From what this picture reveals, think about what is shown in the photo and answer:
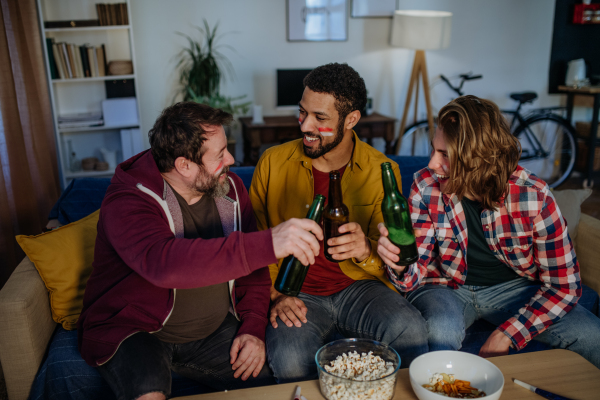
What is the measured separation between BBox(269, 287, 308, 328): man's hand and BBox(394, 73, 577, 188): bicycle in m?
3.14

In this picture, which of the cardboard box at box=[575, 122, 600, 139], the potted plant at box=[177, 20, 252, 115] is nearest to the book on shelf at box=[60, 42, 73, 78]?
the potted plant at box=[177, 20, 252, 115]

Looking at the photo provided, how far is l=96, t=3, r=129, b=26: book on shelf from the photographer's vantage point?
361 cm

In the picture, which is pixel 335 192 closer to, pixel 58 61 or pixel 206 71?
pixel 206 71

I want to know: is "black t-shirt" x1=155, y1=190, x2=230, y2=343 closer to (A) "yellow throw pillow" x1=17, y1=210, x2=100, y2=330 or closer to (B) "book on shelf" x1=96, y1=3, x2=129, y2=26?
(A) "yellow throw pillow" x1=17, y1=210, x2=100, y2=330

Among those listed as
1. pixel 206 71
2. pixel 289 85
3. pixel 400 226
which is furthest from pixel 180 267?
pixel 289 85

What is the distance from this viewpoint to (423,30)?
3939 mm

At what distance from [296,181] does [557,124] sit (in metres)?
3.86

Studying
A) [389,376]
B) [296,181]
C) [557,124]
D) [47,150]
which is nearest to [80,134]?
[47,150]

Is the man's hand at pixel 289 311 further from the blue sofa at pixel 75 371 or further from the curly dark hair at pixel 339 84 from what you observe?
the curly dark hair at pixel 339 84

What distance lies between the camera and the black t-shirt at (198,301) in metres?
1.45

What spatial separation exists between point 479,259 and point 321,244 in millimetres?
542

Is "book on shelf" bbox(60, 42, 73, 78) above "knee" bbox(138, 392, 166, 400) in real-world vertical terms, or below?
above

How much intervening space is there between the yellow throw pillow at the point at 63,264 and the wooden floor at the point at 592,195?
3802mm

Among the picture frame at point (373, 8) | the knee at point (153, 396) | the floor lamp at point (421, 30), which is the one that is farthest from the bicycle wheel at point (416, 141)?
the knee at point (153, 396)
